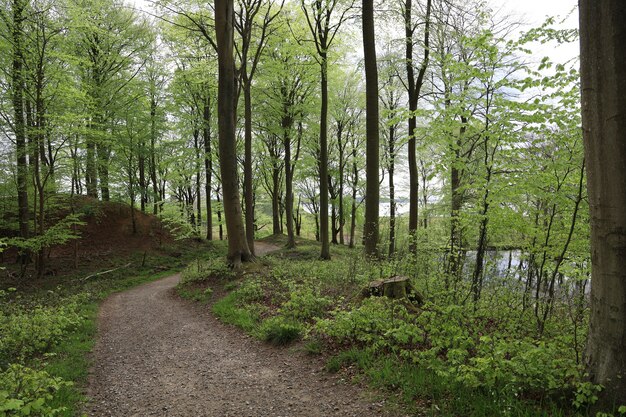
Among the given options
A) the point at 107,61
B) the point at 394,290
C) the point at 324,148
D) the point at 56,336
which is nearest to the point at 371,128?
the point at 324,148

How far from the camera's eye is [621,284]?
9.09 feet

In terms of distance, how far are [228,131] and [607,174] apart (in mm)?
9972

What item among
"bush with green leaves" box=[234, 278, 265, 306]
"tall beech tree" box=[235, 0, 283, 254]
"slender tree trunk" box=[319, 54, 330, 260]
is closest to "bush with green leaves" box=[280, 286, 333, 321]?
"bush with green leaves" box=[234, 278, 265, 306]

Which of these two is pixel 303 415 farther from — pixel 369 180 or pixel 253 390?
pixel 369 180

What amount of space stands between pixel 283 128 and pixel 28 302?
12.6 metres

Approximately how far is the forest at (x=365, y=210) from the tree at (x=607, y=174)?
0.6 inches

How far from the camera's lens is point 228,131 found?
11180 millimetres

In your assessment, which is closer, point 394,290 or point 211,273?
point 394,290

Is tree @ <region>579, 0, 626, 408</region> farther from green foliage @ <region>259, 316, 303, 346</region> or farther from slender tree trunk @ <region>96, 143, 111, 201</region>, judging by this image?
slender tree trunk @ <region>96, 143, 111, 201</region>

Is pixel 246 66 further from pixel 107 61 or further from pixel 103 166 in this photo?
pixel 107 61

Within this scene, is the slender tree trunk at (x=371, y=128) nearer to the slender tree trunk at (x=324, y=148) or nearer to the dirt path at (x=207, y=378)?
the slender tree trunk at (x=324, y=148)

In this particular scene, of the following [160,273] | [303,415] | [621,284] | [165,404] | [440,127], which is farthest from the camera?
[160,273]

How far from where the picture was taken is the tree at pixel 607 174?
2.70 m

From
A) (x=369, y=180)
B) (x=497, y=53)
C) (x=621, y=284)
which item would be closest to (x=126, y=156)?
(x=369, y=180)
